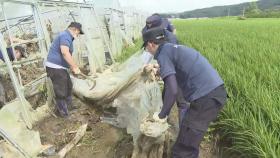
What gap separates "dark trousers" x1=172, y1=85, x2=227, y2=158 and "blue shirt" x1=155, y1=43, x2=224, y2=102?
0.05 metres

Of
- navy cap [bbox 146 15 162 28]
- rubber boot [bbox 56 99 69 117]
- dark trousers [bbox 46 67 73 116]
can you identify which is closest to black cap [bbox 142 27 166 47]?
navy cap [bbox 146 15 162 28]

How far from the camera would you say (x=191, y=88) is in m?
3.21

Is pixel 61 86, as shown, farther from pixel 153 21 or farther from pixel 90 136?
pixel 153 21

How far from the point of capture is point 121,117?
14.9ft

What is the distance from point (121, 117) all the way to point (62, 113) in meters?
1.59

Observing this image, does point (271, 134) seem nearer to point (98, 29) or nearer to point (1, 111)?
point (1, 111)

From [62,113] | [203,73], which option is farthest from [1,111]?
[203,73]

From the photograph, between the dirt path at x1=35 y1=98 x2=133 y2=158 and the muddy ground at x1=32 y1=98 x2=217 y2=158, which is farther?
the dirt path at x1=35 y1=98 x2=133 y2=158

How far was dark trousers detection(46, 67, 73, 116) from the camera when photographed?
18.9ft

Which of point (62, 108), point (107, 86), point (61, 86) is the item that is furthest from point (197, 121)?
point (62, 108)

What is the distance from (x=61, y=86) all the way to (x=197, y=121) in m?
2.95

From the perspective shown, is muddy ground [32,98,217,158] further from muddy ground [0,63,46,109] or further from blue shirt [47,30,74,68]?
blue shirt [47,30,74,68]

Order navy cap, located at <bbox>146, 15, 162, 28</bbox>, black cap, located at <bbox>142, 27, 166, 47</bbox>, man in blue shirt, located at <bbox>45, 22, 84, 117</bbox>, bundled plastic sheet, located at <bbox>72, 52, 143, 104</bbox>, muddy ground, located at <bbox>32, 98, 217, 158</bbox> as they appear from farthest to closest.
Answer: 1. man in blue shirt, located at <bbox>45, 22, 84, 117</bbox>
2. bundled plastic sheet, located at <bbox>72, 52, 143, 104</bbox>
3. navy cap, located at <bbox>146, 15, 162, 28</bbox>
4. muddy ground, located at <bbox>32, 98, 217, 158</bbox>
5. black cap, located at <bbox>142, 27, 166, 47</bbox>

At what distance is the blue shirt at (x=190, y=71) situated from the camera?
10.2ft
